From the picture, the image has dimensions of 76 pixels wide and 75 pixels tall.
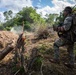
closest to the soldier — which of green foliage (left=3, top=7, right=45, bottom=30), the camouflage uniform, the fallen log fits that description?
the camouflage uniform

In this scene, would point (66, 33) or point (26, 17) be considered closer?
point (66, 33)

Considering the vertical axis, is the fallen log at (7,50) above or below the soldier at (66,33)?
below

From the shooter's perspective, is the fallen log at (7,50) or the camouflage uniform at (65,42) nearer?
the camouflage uniform at (65,42)

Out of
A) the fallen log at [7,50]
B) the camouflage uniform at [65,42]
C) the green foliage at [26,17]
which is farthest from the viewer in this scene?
the green foliage at [26,17]

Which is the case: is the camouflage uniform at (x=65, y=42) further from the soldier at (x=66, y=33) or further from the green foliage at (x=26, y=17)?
the green foliage at (x=26, y=17)

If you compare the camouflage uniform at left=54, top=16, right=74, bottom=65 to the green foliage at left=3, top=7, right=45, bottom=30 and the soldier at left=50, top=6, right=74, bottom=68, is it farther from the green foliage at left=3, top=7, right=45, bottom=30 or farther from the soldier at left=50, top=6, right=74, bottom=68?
the green foliage at left=3, top=7, right=45, bottom=30

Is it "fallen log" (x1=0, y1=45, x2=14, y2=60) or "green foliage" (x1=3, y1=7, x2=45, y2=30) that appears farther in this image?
"green foliage" (x1=3, y1=7, x2=45, y2=30)

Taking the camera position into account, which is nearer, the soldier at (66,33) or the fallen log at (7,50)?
the soldier at (66,33)

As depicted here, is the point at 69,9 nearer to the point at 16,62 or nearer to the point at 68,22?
the point at 68,22

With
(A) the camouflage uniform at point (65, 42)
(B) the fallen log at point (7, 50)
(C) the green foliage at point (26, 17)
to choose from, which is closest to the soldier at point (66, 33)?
(A) the camouflage uniform at point (65, 42)

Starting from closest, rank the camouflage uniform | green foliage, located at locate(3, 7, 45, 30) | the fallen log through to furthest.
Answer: the camouflage uniform → the fallen log → green foliage, located at locate(3, 7, 45, 30)

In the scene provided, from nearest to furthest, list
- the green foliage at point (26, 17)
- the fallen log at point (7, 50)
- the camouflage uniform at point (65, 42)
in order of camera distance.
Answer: the camouflage uniform at point (65, 42), the fallen log at point (7, 50), the green foliage at point (26, 17)

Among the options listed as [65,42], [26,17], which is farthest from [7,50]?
[26,17]

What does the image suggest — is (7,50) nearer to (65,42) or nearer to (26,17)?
(65,42)
